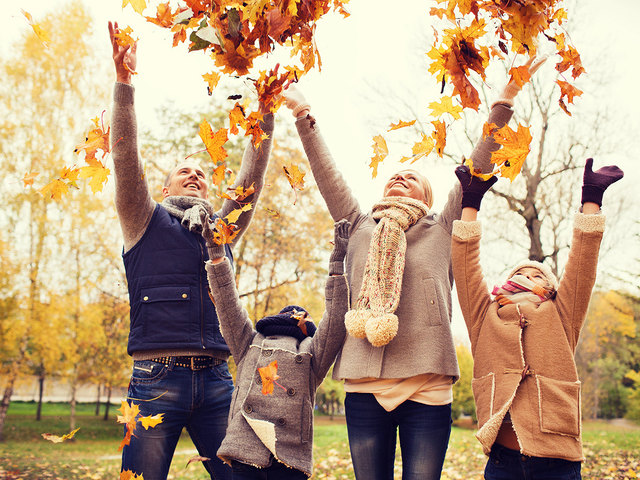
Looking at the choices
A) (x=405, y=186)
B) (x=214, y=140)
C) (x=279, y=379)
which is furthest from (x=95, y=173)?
(x=405, y=186)

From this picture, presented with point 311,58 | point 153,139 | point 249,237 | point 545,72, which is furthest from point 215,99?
point 311,58

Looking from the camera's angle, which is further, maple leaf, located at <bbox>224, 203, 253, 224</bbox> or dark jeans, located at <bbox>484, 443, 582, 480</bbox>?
maple leaf, located at <bbox>224, 203, 253, 224</bbox>

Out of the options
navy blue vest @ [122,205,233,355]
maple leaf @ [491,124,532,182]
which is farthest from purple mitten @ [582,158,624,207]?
navy blue vest @ [122,205,233,355]

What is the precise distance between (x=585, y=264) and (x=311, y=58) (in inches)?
54.9

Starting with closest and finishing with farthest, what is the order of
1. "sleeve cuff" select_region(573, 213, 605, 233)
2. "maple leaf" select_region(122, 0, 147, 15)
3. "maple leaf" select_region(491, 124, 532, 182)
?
"maple leaf" select_region(122, 0, 147, 15)
"maple leaf" select_region(491, 124, 532, 182)
"sleeve cuff" select_region(573, 213, 605, 233)

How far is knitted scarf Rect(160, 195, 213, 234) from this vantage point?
2.48 meters

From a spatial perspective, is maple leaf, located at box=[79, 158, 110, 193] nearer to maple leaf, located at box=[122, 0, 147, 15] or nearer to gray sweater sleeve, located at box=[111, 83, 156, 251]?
gray sweater sleeve, located at box=[111, 83, 156, 251]

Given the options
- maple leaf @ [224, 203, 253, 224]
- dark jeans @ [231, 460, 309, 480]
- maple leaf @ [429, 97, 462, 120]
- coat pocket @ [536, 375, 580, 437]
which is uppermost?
maple leaf @ [429, 97, 462, 120]

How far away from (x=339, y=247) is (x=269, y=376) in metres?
0.67

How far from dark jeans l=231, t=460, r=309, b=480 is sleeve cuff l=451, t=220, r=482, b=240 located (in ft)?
4.12

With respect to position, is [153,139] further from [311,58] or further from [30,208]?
[311,58]

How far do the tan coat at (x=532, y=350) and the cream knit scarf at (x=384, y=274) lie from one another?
0.87ft

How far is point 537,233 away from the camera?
39.4 ft

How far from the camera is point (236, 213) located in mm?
2576
